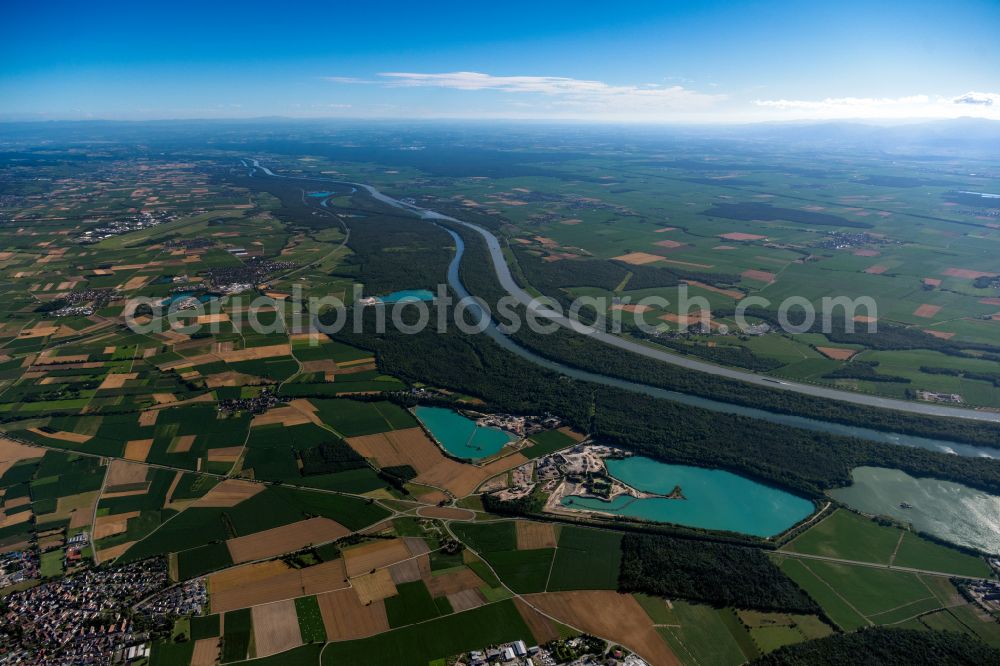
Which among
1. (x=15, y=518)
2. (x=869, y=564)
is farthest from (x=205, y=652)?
(x=869, y=564)

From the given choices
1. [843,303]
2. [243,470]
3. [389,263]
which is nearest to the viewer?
[243,470]

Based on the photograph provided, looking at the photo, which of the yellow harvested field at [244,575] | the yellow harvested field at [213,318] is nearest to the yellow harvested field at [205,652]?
the yellow harvested field at [244,575]

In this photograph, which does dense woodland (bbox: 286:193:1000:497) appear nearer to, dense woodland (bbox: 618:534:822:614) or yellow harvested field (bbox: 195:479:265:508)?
dense woodland (bbox: 618:534:822:614)

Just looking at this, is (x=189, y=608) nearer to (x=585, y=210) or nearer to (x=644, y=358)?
(x=644, y=358)

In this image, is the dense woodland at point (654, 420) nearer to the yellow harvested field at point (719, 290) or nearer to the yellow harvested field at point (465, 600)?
the yellow harvested field at point (465, 600)

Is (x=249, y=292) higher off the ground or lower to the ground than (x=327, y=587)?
higher

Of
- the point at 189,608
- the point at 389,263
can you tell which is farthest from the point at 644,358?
the point at 389,263
